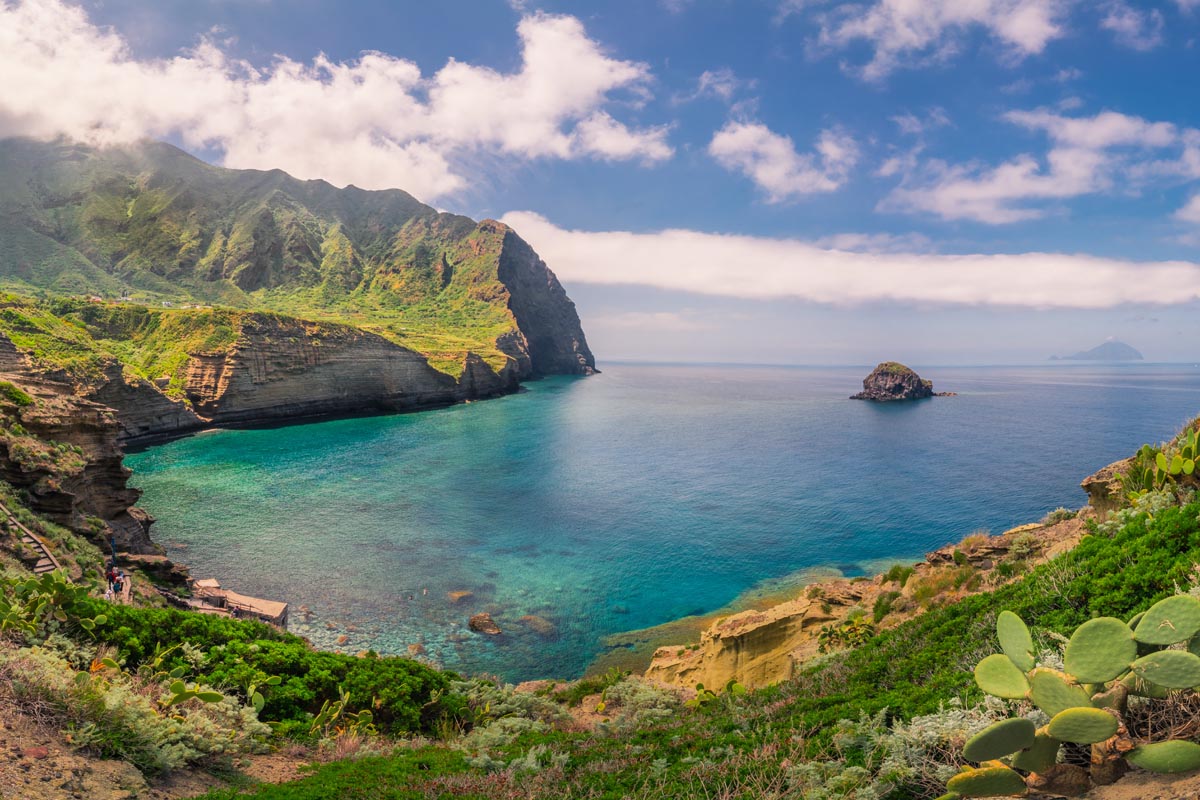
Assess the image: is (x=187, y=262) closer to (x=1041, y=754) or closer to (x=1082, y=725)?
(x=1041, y=754)

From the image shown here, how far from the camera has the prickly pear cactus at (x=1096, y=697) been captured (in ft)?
15.2

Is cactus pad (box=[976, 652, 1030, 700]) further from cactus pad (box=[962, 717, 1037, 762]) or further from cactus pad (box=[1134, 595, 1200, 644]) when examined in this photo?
cactus pad (box=[1134, 595, 1200, 644])

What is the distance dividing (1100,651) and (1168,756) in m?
1.08

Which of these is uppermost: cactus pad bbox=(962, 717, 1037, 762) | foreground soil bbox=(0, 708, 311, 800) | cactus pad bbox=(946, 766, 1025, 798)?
cactus pad bbox=(962, 717, 1037, 762)

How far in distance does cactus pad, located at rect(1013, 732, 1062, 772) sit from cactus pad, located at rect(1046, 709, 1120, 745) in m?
0.14

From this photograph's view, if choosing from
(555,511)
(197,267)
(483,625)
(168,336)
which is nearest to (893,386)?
(555,511)

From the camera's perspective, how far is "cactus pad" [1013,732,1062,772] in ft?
16.0

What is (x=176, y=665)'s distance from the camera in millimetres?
11383

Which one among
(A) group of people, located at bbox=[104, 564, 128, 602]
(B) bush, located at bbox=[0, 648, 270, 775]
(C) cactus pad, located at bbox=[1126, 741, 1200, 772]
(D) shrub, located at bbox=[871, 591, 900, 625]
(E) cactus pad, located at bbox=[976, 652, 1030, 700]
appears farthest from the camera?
(A) group of people, located at bbox=[104, 564, 128, 602]

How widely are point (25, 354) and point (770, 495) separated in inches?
2987

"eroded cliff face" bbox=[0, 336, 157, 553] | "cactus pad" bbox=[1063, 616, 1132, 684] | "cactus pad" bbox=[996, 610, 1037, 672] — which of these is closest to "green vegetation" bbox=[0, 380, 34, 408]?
"eroded cliff face" bbox=[0, 336, 157, 553]

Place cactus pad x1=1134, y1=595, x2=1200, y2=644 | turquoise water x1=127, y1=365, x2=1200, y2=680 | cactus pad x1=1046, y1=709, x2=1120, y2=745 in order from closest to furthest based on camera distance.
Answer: cactus pad x1=1046, y1=709, x2=1120, y2=745 < cactus pad x1=1134, y1=595, x2=1200, y2=644 < turquoise water x1=127, y1=365, x2=1200, y2=680

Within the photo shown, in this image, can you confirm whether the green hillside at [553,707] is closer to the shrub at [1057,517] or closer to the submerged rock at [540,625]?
the shrub at [1057,517]

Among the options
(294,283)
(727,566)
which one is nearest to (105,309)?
(294,283)
